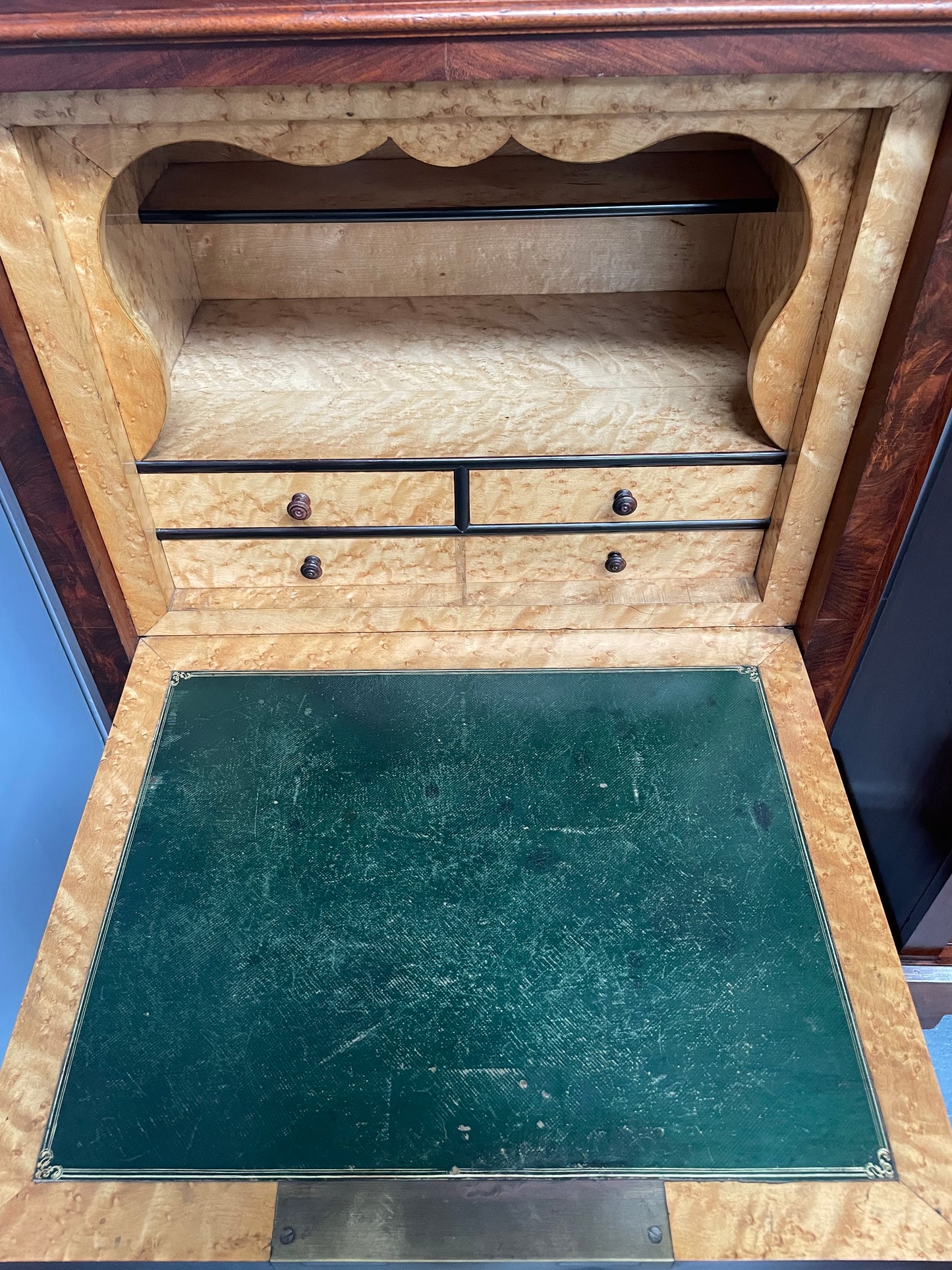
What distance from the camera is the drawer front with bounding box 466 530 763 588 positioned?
1.70m

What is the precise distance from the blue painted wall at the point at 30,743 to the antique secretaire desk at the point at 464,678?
238 mm

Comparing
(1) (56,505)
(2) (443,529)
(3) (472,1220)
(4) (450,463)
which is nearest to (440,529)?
(2) (443,529)

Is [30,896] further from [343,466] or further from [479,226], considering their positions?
[479,226]

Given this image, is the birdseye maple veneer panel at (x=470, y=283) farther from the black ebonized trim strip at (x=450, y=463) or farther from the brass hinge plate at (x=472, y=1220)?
the brass hinge plate at (x=472, y=1220)

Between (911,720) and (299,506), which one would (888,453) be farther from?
(299,506)

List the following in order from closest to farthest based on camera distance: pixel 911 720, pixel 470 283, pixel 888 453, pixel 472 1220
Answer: pixel 472 1220
pixel 888 453
pixel 911 720
pixel 470 283

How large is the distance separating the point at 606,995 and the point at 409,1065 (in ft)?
0.85

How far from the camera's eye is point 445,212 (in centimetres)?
146

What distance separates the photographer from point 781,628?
5.67ft

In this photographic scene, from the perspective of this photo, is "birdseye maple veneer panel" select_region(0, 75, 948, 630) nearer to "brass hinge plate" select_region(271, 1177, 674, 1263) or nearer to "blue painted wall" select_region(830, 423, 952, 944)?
"blue painted wall" select_region(830, 423, 952, 944)

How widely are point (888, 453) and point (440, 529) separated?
0.73 metres

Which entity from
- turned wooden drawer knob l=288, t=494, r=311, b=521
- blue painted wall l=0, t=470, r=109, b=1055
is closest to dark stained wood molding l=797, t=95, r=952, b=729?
turned wooden drawer knob l=288, t=494, r=311, b=521

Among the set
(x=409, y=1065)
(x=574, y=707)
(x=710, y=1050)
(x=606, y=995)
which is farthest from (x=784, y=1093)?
(x=574, y=707)

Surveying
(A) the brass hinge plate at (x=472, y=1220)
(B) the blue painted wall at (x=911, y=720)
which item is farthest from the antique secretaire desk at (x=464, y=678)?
(B) the blue painted wall at (x=911, y=720)
